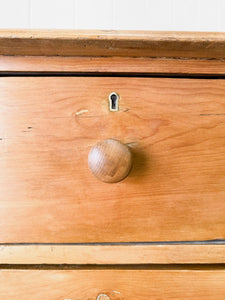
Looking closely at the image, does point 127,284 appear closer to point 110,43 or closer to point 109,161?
point 109,161

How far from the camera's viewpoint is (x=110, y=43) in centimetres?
37

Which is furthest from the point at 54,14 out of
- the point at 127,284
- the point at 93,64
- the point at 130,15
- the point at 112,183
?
the point at 127,284

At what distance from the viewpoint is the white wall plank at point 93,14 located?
33.4 inches

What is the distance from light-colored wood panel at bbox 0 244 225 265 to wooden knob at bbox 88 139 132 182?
0.12 meters

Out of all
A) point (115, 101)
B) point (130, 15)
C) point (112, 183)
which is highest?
point (130, 15)

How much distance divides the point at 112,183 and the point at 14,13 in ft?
2.32

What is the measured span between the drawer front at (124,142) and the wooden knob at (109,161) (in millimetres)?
38

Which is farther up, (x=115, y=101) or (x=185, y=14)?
(x=185, y=14)

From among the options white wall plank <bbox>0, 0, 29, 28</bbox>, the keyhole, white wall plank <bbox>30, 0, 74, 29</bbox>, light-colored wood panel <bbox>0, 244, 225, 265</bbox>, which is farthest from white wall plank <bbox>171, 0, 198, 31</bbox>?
light-colored wood panel <bbox>0, 244, 225, 265</bbox>

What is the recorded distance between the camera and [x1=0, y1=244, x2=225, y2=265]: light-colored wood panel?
408 mm

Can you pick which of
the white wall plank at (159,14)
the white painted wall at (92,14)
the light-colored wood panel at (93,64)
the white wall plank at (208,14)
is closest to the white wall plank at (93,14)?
the white painted wall at (92,14)

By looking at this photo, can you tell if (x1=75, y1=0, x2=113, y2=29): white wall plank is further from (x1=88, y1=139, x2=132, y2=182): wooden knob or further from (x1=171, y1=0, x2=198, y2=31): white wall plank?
(x1=88, y1=139, x2=132, y2=182): wooden knob

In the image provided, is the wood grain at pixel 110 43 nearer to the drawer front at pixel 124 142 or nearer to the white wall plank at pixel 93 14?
the drawer front at pixel 124 142

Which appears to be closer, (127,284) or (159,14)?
(127,284)
